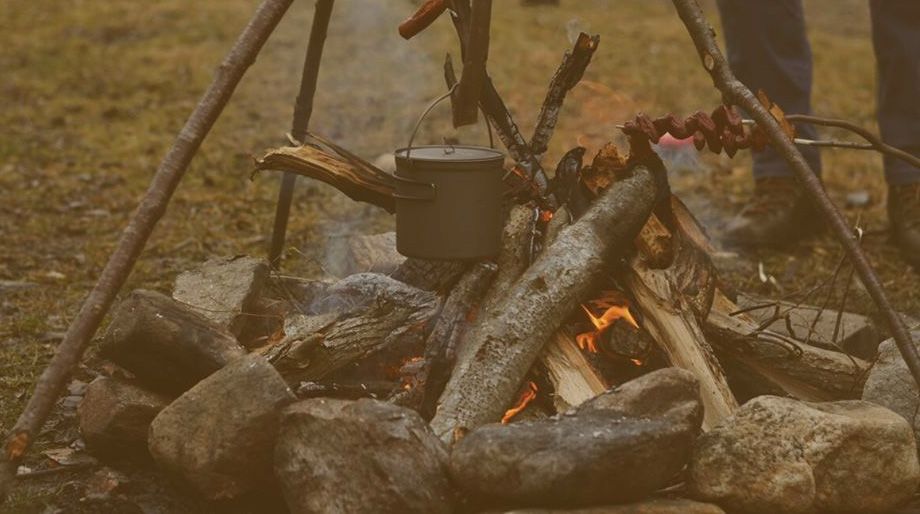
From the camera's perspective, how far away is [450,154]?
11.1 feet

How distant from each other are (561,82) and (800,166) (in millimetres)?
862

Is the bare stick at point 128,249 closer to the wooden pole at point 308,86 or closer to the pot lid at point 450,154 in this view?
the pot lid at point 450,154

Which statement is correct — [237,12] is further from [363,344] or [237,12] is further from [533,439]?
[533,439]

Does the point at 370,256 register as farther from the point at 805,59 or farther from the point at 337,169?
the point at 805,59

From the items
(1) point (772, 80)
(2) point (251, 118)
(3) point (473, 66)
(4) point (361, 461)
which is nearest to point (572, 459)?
(4) point (361, 461)

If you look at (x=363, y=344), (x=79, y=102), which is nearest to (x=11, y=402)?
(x=363, y=344)

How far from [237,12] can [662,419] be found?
10.5 meters

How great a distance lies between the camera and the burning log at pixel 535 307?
3123 millimetres

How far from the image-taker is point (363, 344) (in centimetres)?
341

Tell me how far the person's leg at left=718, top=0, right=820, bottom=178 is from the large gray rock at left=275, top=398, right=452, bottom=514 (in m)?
3.40

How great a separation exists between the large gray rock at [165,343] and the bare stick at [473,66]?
0.93 m

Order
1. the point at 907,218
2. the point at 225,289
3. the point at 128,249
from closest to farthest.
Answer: the point at 128,249 < the point at 225,289 < the point at 907,218

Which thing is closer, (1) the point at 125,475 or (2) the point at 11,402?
(1) the point at 125,475

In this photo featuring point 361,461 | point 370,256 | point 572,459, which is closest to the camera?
point 572,459
